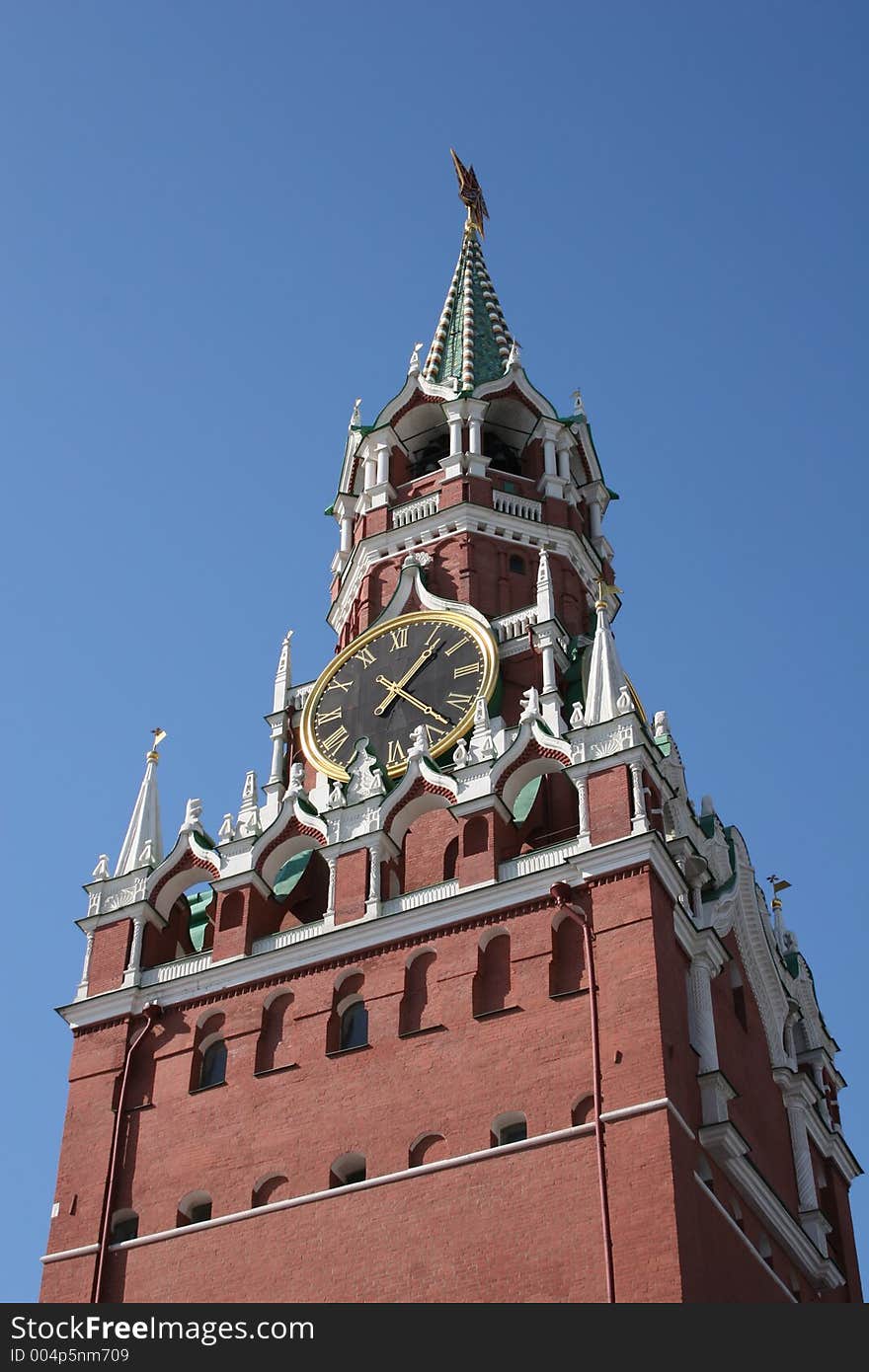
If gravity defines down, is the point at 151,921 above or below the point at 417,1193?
above

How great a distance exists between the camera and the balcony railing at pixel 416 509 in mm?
46844

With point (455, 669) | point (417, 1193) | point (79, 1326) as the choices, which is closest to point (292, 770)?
point (455, 669)

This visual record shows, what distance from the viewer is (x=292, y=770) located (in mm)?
40406

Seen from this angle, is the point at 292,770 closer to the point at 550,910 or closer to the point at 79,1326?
the point at 550,910

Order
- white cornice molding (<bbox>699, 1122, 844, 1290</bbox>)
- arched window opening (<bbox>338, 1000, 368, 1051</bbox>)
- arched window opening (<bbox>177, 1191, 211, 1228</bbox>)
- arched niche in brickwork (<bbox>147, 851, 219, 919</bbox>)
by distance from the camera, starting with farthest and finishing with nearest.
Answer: arched niche in brickwork (<bbox>147, 851, 219, 919</bbox>) → arched window opening (<bbox>338, 1000, 368, 1051</bbox>) → arched window opening (<bbox>177, 1191, 211, 1228</bbox>) → white cornice molding (<bbox>699, 1122, 844, 1290</bbox>)

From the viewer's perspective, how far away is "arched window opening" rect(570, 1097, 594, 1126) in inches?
1278

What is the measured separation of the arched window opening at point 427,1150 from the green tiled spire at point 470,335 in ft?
66.0

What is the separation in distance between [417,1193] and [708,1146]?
4.30 meters

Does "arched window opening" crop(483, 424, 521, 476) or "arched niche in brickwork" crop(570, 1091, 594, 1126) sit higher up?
"arched window opening" crop(483, 424, 521, 476)

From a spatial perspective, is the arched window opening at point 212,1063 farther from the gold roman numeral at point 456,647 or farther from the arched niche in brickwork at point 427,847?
the gold roman numeral at point 456,647

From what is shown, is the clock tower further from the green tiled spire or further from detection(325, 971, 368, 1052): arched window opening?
the green tiled spire

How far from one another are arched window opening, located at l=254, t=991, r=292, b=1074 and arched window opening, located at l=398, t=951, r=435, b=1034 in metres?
2.01

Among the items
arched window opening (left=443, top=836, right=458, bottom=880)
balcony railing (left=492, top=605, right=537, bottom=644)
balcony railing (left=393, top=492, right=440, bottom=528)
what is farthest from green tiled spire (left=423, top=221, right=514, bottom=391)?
arched window opening (left=443, top=836, right=458, bottom=880)

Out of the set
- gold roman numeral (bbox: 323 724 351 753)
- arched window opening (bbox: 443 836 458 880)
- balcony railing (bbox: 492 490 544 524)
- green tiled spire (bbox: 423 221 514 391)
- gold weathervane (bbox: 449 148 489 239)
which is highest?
gold weathervane (bbox: 449 148 489 239)
